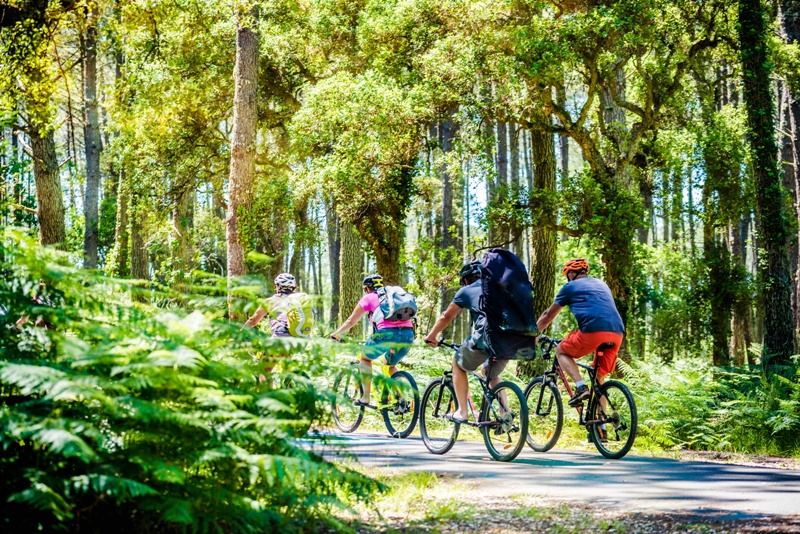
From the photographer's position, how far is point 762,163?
607 inches

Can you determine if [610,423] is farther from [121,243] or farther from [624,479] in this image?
[121,243]

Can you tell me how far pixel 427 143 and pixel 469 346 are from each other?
11.5 metres

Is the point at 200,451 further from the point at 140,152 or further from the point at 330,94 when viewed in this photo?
the point at 140,152

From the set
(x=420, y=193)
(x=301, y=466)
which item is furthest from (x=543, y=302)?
(x=301, y=466)

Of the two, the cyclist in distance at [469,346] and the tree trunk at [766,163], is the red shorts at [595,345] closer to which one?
the cyclist in distance at [469,346]

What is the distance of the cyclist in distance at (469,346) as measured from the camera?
376 inches

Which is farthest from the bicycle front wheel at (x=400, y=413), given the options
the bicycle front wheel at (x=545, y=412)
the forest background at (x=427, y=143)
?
the forest background at (x=427, y=143)

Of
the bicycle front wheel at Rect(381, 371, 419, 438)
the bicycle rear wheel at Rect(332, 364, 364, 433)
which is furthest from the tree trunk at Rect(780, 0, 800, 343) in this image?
the bicycle front wheel at Rect(381, 371, 419, 438)

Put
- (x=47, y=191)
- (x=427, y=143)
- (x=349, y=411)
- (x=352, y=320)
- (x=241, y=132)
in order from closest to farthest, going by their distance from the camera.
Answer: (x=352, y=320)
(x=349, y=411)
(x=241, y=132)
(x=47, y=191)
(x=427, y=143)

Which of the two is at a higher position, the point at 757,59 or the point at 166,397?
the point at 757,59

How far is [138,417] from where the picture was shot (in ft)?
14.1

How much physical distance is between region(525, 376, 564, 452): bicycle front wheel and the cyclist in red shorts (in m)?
0.29

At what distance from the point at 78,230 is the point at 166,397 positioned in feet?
119

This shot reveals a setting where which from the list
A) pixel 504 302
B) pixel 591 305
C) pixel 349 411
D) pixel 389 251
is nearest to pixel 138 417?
pixel 504 302
